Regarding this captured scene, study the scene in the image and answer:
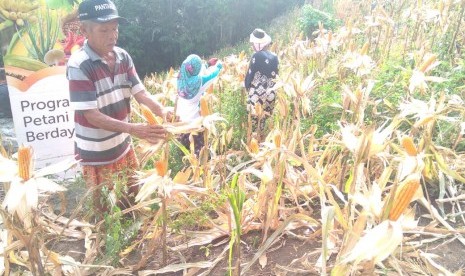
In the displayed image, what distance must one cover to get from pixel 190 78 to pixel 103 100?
0.94 meters

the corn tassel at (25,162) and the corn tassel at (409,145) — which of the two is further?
the corn tassel at (409,145)

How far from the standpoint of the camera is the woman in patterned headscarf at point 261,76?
3.31 m

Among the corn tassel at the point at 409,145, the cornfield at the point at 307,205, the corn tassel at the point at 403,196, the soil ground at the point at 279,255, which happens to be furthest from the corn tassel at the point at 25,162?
the corn tassel at the point at 409,145

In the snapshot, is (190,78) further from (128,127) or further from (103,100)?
(128,127)

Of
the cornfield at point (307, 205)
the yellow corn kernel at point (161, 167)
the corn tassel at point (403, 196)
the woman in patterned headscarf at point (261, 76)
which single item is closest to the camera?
the corn tassel at point (403, 196)

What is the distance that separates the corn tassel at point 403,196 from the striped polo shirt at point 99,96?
1.45 m

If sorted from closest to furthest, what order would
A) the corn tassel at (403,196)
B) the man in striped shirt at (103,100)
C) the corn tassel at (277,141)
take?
the corn tassel at (403,196), the corn tassel at (277,141), the man in striped shirt at (103,100)

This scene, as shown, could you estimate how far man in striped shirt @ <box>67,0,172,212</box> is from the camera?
1.91 m

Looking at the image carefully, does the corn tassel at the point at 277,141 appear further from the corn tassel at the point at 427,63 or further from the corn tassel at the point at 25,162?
the corn tassel at the point at 427,63

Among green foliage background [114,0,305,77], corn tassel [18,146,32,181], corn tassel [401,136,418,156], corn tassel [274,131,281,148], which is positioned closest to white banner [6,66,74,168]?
corn tassel [18,146,32,181]

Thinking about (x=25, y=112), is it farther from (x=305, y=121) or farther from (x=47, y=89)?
(x=305, y=121)

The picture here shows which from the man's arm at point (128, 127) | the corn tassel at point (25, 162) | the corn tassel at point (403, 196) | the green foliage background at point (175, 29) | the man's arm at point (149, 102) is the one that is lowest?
the green foliage background at point (175, 29)

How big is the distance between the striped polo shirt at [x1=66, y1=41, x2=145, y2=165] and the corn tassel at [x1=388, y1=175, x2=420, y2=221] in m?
1.45

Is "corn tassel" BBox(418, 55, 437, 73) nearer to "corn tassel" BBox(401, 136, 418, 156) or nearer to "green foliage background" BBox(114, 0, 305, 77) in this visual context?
"corn tassel" BBox(401, 136, 418, 156)
